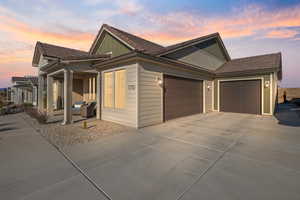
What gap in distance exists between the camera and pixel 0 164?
2.96 metres

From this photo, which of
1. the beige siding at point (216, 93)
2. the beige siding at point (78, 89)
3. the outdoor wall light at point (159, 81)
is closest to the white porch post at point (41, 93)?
the beige siding at point (78, 89)

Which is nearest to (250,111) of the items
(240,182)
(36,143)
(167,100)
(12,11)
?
(167,100)

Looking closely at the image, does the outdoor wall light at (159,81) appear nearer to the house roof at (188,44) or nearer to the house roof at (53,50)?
the house roof at (188,44)

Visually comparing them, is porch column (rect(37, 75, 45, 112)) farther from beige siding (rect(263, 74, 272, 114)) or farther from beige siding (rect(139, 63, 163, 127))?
beige siding (rect(263, 74, 272, 114))

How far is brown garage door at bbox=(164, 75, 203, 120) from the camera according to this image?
7.46 metres

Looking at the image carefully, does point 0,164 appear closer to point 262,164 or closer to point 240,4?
point 262,164

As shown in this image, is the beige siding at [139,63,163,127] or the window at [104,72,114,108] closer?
the beige siding at [139,63,163,127]

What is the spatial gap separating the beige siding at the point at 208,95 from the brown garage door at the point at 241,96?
767 millimetres

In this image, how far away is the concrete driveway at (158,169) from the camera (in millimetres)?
2068

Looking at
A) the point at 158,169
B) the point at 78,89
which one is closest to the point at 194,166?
the point at 158,169

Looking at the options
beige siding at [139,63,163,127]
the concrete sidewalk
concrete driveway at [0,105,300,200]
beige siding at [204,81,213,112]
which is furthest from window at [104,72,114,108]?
beige siding at [204,81,213,112]

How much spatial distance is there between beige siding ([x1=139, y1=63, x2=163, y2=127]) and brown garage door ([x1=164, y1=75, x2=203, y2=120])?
2.10 ft

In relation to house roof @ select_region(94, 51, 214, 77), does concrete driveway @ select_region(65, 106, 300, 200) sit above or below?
below

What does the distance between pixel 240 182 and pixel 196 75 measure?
26.3ft
